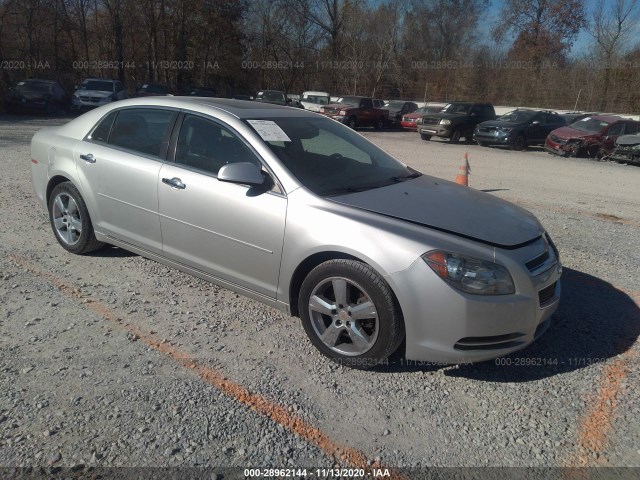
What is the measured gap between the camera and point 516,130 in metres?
20.5

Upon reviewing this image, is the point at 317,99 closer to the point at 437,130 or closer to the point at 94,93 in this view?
the point at 437,130

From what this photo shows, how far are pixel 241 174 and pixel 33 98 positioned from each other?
23331mm

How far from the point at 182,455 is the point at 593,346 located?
2.94 m

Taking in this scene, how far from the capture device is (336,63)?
44.5m

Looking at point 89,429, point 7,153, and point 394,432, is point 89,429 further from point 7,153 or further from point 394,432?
point 7,153

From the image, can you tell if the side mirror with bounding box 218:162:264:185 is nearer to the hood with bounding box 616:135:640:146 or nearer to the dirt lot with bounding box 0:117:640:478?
the dirt lot with bounding box 0:117:640:478

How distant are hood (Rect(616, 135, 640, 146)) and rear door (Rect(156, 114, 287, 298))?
16.7 metres

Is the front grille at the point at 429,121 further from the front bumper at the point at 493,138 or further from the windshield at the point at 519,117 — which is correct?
the windshield at the point at 519,117

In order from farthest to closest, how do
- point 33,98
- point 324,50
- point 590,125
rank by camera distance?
point 324,50, point 33,98, point 590,125

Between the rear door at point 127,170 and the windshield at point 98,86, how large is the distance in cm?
2176

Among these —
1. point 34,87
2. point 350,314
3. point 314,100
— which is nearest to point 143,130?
point 350,314

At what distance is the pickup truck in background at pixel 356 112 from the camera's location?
24381 millimetres

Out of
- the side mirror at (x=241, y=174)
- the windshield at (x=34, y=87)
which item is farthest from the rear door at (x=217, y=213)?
the windshield at (x=34, y=87)

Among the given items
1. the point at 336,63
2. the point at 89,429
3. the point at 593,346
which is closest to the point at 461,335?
the point at 593,346
